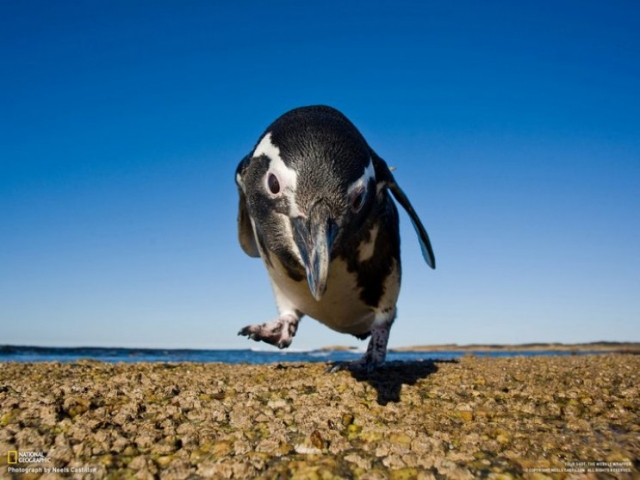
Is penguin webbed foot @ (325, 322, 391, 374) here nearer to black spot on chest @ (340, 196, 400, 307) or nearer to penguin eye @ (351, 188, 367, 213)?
black spot on chest @ (340, 196, 400, 307)

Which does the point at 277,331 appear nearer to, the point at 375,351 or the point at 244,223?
the point at 375,351

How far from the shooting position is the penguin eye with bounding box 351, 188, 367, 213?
125 inches

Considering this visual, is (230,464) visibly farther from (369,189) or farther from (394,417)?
(369,189)

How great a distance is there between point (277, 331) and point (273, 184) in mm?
1985

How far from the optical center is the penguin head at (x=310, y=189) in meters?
2.95

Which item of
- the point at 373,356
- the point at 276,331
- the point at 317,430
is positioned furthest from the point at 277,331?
the point at 317,430

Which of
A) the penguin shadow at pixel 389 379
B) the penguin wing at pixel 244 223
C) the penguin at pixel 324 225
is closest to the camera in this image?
the penguin at pixel 324 225

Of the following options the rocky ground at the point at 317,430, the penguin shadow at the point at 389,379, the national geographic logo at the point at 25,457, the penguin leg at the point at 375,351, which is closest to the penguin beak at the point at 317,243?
the rocky ground at the point at 317,430

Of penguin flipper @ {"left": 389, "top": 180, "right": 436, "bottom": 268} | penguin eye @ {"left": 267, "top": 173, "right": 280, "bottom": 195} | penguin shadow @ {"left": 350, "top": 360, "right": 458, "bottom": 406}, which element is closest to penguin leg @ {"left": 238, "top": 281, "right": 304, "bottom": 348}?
penguin shadow @ {"left": 350, "top": 360, "right": 458, "bottom": 406}

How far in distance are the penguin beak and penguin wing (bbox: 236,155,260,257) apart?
1.49m

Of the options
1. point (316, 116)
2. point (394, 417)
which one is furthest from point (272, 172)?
point (394, 417)

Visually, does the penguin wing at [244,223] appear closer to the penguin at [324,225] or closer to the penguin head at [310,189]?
the penguin at [324,225]

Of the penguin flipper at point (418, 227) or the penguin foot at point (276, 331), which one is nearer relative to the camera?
the penguin foot at point (276, 331)

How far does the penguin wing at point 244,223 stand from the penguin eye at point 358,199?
4.52ft
